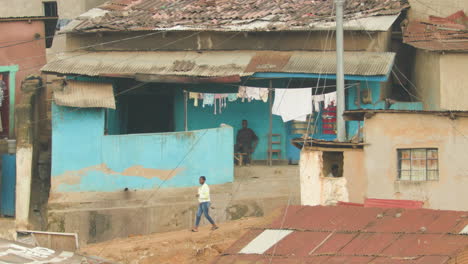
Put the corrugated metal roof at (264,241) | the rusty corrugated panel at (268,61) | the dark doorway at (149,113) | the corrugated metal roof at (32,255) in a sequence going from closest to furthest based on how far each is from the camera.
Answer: the corrugated metal roof at (264,241) → the corrugated metal roof at (32,255) → the rusty corrugated panel at (268,61) → the dark doorway at (149,113)

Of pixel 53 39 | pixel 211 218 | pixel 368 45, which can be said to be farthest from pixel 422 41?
pixel 53 39

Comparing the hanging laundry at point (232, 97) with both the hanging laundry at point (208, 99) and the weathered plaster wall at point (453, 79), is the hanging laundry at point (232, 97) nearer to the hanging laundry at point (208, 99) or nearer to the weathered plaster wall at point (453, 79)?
the hanging laundry at point (208, 99)

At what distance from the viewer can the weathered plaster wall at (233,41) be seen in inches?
1079

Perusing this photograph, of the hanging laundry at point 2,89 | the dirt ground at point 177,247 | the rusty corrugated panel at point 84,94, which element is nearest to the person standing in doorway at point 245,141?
the rusty corrugated panel at point 84,94

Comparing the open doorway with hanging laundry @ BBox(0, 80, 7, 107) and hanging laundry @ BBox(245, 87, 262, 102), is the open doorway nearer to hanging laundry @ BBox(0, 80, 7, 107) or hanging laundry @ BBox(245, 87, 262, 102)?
hanging laundry @ BBox(245, 87, 262, 102)

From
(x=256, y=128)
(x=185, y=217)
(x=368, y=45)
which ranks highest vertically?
(x=368, y=45)

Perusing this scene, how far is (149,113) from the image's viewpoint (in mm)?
31547

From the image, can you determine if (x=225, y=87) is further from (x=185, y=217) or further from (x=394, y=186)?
(x=394, y=186)

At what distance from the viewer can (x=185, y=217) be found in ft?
86.2

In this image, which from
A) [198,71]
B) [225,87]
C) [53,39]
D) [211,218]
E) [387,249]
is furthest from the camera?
[53,39]

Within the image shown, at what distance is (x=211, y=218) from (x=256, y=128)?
4380 mm

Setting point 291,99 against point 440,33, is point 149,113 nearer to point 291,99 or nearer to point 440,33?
point 291,99

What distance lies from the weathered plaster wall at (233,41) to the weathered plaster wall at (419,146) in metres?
4.38

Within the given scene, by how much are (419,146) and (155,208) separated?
22.8ft
